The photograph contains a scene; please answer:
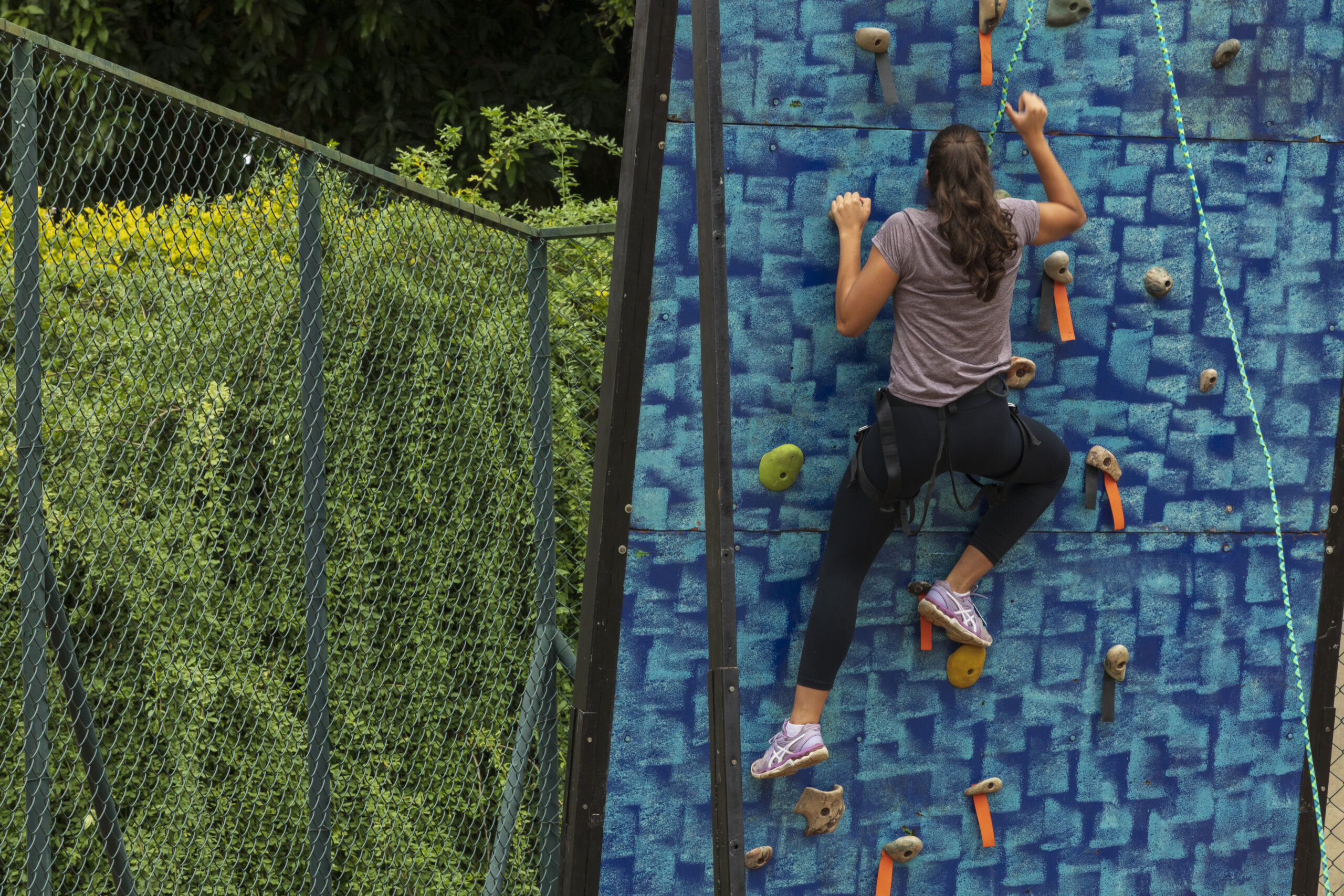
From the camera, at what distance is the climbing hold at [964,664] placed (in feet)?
11.8

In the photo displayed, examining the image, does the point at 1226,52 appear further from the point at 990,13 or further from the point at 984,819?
the point at 984,819

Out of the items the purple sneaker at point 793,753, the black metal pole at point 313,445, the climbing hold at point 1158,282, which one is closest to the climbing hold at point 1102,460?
the climbing hold at point 1158,282

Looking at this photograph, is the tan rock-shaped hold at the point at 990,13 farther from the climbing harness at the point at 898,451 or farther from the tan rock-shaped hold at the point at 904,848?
the tan rock-shaped hold at the point at 904,848

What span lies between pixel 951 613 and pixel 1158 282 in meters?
1.28

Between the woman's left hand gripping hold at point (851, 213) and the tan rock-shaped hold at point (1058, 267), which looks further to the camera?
the tan rock-shaped hold at point (1058, 267)

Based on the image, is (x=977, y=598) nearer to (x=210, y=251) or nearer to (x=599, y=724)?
(x=599, y=724)

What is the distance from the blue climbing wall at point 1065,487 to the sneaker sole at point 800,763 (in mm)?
129

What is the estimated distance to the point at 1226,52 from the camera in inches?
140

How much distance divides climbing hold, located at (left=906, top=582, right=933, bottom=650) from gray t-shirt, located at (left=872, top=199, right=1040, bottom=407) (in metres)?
0.70

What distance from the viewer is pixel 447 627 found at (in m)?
4.29

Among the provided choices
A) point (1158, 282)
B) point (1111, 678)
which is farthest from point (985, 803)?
point (1158, 282)

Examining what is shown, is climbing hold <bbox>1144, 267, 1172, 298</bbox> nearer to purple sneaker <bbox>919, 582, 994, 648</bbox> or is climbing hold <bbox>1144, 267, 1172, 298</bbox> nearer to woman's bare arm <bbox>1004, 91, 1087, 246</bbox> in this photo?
woman's bare arm <bbox>1004, 91, 1087, 246</bbox>

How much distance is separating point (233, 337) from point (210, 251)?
29 centimetres

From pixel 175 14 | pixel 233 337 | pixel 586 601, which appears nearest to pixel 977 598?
pixel 586 601
